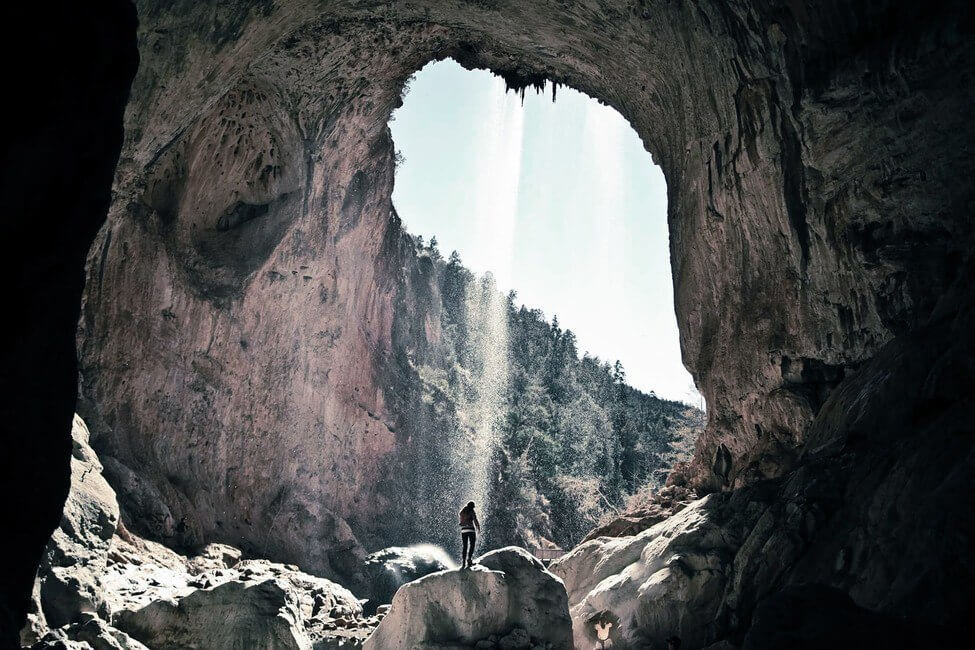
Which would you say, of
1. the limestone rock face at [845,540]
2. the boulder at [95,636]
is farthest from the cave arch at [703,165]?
the boulder at [95,636]

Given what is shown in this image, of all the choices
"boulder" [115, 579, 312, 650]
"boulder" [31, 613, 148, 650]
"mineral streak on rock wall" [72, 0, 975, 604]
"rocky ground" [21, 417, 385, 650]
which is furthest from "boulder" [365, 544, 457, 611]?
"boulder" [31, 613, 148, 650]

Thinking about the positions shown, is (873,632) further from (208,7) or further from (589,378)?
(589,378)

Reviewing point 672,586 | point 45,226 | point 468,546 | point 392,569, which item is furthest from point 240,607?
point 392,569

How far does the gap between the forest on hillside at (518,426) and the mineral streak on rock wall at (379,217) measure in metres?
5.63

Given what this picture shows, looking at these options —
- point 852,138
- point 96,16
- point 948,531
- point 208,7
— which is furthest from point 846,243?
point 208,7

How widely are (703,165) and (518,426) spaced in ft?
127

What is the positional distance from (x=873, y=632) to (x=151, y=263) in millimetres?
18963

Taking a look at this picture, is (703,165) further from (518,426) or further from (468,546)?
(518,426)

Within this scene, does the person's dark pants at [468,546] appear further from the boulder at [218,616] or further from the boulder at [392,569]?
the boulder at [392,569]

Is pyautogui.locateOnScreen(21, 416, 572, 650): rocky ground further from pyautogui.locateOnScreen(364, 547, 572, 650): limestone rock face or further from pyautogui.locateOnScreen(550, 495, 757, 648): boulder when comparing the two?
pyautogui.locateOnScreen(550, 495, 757, 648): boulder

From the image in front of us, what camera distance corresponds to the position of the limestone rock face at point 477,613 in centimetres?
1012

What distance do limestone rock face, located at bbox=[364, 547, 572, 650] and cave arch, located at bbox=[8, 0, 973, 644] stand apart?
15.0 ft

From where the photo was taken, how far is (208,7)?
39.9 feet

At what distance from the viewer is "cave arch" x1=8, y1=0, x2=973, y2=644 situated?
9117 mm
